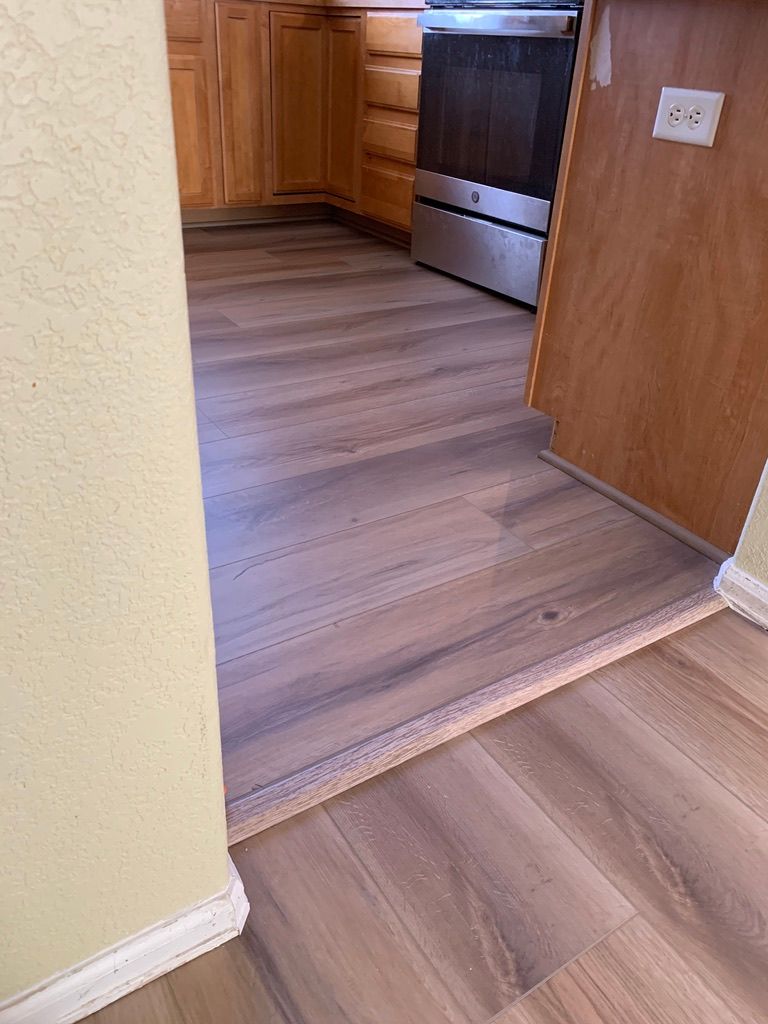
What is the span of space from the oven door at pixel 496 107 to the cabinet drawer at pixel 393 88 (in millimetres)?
147

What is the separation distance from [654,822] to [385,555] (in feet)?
2.12

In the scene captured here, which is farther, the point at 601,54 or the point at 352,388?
the point at 352,388

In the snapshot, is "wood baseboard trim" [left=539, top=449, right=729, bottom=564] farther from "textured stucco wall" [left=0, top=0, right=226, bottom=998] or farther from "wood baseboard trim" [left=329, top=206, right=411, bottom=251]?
"wood baseboard trim" [left=329, top=206, right=411, bottom=251]

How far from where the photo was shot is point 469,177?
2848mm

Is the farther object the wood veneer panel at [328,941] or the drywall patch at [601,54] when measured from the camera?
the drywall patch at [601,54]

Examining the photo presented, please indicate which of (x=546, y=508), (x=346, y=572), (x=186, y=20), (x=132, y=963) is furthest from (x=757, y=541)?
(x=186, y=20)

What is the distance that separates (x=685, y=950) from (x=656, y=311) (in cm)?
104

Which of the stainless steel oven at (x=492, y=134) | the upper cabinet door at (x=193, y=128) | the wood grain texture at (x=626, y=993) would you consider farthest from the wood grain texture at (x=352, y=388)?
the upper cabinet door at (x=193, y=128)

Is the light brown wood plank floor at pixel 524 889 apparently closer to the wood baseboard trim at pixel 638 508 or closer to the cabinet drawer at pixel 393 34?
the wood baseboard trim at pixel 638 508

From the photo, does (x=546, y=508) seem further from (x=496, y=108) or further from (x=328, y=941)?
(x=496, y=108)

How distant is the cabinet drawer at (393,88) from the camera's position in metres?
3.05

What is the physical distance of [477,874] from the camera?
94cm

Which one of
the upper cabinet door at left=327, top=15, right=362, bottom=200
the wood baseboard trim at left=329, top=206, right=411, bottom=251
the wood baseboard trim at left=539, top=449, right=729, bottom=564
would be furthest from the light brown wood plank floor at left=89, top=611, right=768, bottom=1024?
the upper cabinet door at left=327, top=15, right=362, bottom=200

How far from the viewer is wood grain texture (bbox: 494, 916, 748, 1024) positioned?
81 centimetres
